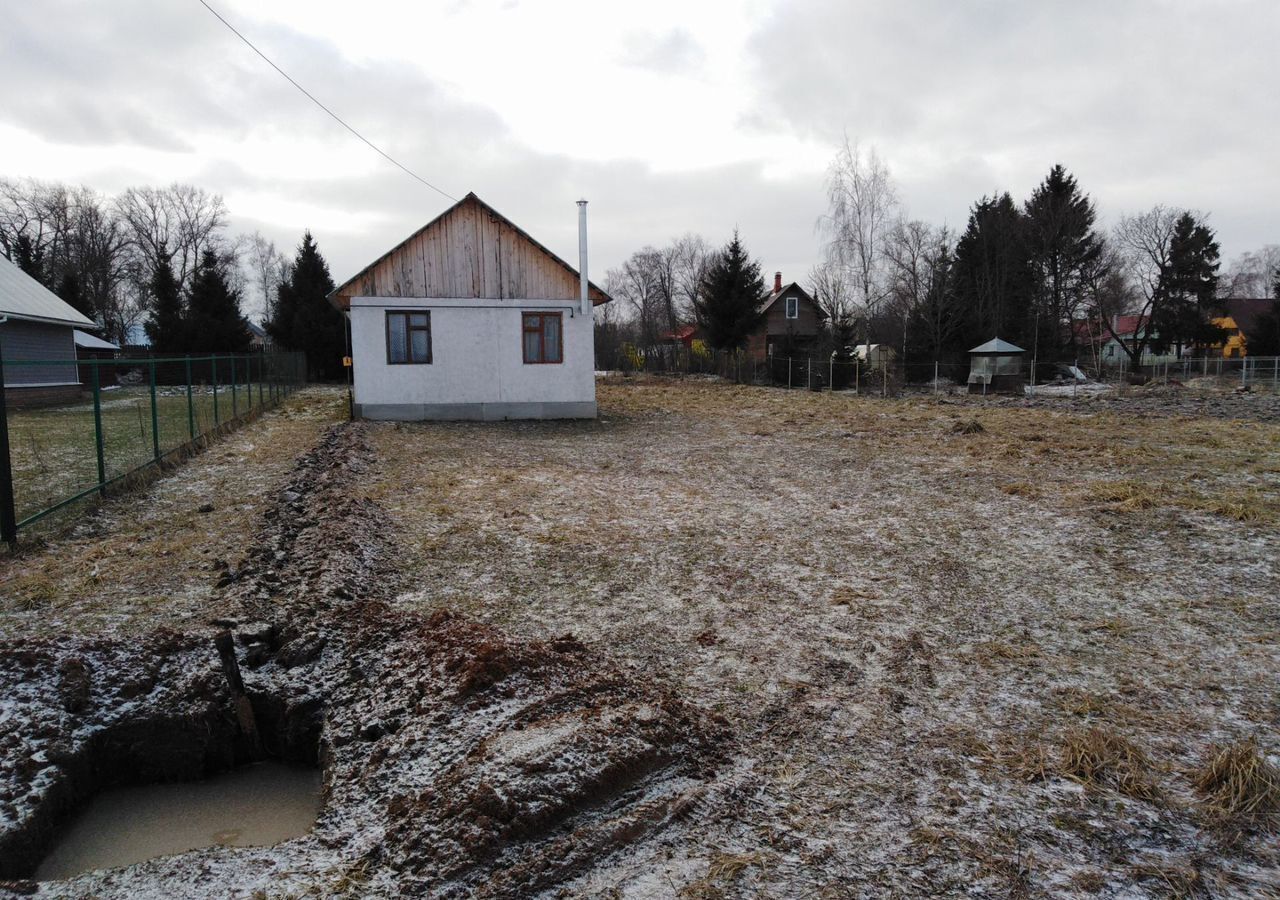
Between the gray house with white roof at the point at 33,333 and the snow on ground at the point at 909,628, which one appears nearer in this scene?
the snow on ground at the point at 909,628

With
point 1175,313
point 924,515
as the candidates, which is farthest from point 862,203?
point 924,515

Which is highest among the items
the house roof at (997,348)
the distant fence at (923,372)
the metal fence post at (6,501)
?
the house roof at (997,348)

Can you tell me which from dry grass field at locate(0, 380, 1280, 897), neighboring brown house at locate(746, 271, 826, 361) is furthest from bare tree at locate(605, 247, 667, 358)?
dry grass field at locate(0, 380, 1280, 897)

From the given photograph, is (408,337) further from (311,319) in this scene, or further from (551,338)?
(311,319)

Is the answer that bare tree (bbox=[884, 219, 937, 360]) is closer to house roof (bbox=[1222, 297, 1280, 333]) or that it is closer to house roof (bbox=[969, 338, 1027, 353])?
house roof (bbox=[969, 338, 1027, 353])

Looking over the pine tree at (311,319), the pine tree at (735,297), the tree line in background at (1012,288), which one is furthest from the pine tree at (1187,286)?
the pine tree at (311,319)

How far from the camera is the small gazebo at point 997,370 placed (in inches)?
1174

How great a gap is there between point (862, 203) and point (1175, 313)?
64.7ft

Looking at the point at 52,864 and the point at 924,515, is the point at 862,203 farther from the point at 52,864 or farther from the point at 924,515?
the point at 52,864

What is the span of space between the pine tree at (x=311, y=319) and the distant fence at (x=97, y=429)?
1799 cm

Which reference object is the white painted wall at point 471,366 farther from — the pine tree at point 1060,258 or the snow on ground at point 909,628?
the pine tree at point 1060,258

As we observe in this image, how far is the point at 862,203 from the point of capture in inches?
1324

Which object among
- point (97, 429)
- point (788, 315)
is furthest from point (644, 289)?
point (97, 429)

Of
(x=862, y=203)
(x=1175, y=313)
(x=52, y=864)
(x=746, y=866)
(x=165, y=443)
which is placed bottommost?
(x=52, y=864)
